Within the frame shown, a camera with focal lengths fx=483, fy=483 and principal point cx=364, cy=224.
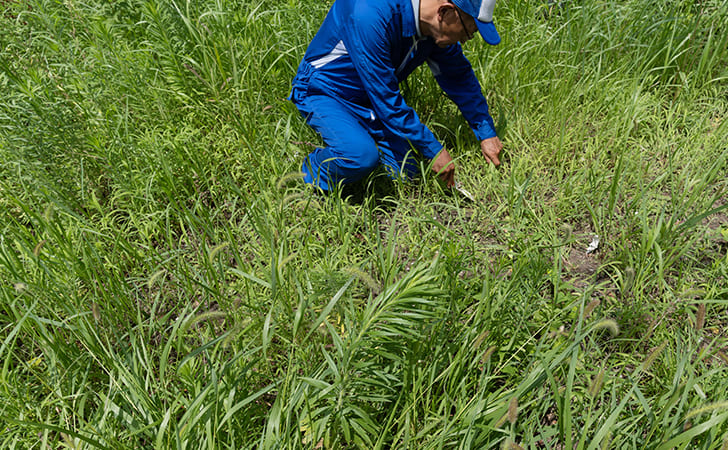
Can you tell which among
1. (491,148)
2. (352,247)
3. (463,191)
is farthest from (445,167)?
(352,247)

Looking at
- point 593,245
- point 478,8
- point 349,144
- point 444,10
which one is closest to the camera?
point 478,8

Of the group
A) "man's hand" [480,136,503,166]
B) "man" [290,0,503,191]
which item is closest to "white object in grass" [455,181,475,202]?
"man" [290,0,503,191]

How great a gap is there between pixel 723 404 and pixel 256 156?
82.0 inches

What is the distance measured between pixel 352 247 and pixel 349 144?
55 centimetres

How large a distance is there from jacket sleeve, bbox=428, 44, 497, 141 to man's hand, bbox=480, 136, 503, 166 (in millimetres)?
24

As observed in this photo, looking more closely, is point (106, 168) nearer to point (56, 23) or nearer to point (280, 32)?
point (280, 32)

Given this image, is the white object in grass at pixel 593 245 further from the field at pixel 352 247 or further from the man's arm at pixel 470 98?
the man's arm at pixel 470 98

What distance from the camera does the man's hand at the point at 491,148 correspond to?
2576 mm

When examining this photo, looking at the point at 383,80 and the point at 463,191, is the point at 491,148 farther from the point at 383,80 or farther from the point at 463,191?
the point at 383,80

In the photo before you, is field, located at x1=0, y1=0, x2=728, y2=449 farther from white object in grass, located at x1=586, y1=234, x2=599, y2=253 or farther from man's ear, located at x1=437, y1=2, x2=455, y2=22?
man's ear, located at x1=437, y1=2, x2=455, y2=22

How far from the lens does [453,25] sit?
2184 mm

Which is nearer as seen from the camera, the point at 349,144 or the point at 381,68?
the point at 381,68

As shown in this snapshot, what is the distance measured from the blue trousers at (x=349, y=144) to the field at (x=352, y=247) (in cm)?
11

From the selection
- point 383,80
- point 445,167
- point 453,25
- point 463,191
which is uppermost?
point 453,25
